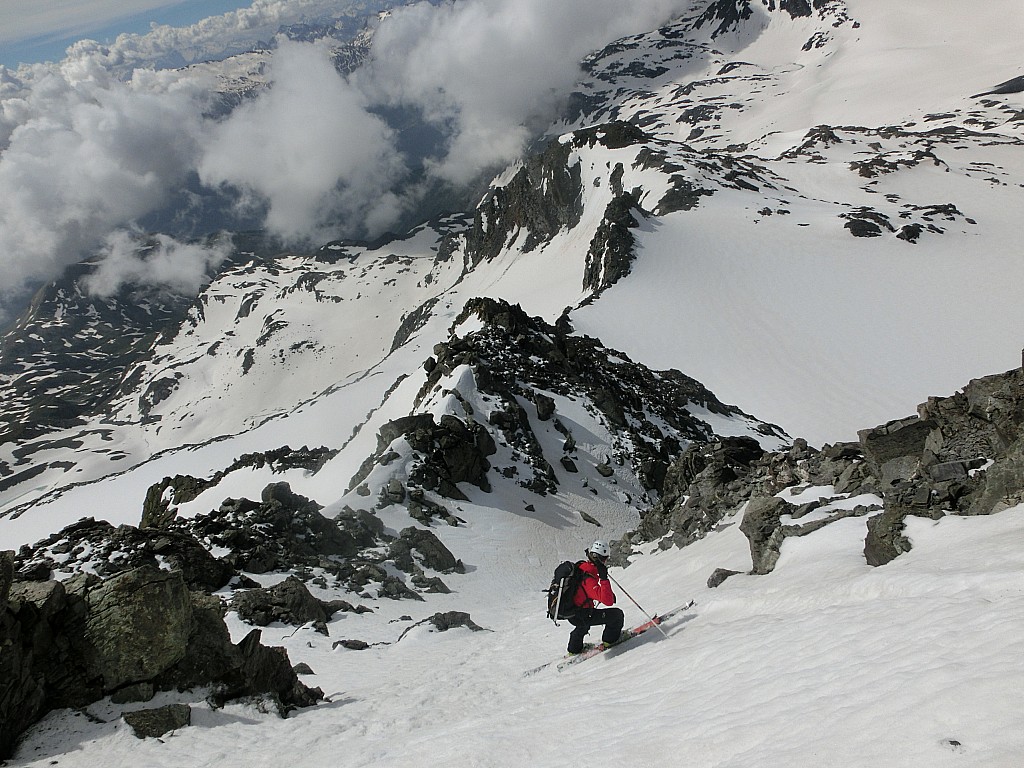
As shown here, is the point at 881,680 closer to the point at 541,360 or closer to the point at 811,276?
the point at 541,360

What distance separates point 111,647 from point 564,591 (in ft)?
20.6

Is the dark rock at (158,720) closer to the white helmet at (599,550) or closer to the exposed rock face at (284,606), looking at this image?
the white helmet at (599,550)

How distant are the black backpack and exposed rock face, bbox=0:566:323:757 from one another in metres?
4.12

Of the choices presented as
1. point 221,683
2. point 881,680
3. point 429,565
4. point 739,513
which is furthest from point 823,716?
point 429,565

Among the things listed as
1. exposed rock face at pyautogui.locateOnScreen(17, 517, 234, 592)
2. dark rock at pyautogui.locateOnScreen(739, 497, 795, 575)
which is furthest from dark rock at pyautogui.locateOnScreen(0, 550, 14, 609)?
dark rock at pyautogui.locateOnScreen(739, 497, 795, 575)

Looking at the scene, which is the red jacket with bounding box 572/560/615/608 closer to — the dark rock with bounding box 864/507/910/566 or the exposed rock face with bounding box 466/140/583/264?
the dark rock with bounding box 864/507/910/566

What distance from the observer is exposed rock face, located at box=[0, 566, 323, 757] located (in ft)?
23.3

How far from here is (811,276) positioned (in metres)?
53.2

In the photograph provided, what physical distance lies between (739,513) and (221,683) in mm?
13352

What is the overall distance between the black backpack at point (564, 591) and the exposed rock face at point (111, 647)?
13.5ft

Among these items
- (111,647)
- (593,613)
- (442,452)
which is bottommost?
(593,613)

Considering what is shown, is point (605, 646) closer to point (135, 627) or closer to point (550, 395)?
point (135, 627)

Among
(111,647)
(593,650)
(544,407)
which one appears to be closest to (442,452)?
(544,407)

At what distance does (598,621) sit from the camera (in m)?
9.77
